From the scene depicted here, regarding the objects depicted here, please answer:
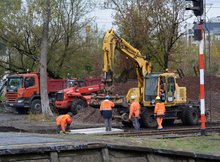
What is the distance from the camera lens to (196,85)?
145 feet

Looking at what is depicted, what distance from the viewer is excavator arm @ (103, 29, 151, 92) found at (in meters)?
27.0

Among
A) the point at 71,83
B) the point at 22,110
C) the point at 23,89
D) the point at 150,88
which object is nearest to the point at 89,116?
the point at 71,83

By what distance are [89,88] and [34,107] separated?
459 centimetres

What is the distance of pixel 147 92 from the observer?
90.6ft

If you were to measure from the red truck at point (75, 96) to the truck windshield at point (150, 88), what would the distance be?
26.3 feet

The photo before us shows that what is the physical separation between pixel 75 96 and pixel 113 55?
377 inches

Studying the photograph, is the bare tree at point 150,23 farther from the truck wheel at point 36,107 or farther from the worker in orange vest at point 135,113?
the worker in orange vest at point 135,113

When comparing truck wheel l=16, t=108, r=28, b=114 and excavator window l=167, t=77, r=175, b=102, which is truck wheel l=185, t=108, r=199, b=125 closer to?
excavator window l=167, t=77, r=175, b=102

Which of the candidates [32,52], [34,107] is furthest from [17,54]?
[34,107]

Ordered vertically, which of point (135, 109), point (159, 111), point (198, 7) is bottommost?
point (159, 111)

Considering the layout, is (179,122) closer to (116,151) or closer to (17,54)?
(17,54)

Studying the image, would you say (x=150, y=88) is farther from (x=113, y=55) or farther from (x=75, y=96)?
(x=75, y=96)

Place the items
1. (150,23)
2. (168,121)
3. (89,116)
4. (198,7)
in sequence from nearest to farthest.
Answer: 1. (198,7)
2. (168,121)
3. (89,116)
4. (150,23)

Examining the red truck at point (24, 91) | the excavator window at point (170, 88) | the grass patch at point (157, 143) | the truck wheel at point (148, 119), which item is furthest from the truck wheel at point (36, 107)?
the grass patch at point (157, 143)
